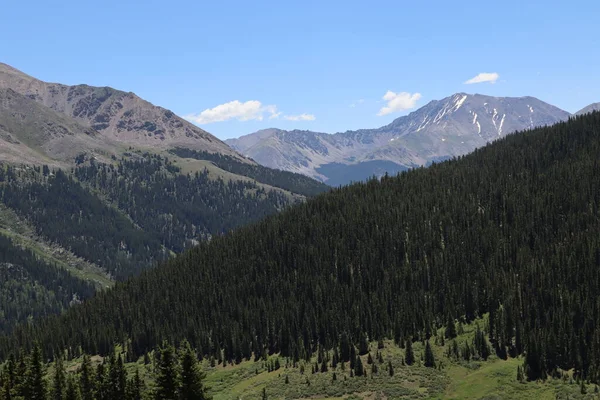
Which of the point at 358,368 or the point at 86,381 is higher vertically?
the point at 86,381

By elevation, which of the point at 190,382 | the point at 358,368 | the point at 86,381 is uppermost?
the point at 190,382

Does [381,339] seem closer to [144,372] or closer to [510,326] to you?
[510,326]

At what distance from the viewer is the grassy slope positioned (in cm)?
13225

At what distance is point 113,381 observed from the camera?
76.8 meters

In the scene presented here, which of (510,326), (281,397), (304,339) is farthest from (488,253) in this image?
(281,397)

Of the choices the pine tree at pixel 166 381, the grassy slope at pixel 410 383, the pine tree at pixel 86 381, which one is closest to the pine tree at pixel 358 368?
the grassy slope at pixel 410 383

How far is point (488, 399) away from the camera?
→ 5138 inches

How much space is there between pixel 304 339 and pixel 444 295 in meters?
43.2

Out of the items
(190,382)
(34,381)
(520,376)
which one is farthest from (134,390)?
(520,376)

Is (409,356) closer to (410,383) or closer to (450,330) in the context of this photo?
(410,383)

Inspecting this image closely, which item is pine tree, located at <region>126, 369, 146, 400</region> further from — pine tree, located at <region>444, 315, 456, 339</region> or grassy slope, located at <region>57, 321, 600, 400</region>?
pine tree, located at <region>444, 315, 456, 339</region>

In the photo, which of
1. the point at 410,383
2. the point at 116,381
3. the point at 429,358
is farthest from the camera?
the point at 429,358

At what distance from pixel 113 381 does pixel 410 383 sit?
3314 inches

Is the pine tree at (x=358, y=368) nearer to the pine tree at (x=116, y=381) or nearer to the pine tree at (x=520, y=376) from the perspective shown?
the pine tree at (x=520, y=376)
